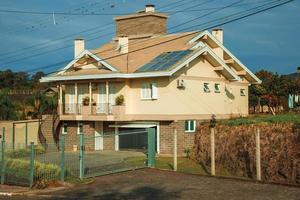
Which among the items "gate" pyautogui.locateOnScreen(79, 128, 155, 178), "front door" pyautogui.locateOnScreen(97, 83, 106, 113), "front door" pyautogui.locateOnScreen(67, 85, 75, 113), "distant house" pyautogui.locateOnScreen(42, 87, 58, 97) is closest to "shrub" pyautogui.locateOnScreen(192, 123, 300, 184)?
"gate" pyautogui.locateOnScreen(79, 128, 155, 178)

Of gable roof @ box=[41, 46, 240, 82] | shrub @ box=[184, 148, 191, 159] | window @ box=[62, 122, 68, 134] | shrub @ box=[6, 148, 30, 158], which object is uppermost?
gable roof @ box=[41, 46, 240, 82]

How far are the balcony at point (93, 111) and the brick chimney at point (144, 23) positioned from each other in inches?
336

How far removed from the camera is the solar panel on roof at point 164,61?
110 feet

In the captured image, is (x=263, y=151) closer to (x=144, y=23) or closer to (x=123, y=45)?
(x=123, y=45)


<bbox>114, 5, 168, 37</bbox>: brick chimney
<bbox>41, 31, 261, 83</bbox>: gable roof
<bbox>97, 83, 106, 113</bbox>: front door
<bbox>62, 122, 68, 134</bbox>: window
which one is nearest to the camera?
<bbox>41, 31, 261, 83</bbox>: gable roof

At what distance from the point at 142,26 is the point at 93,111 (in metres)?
10.1

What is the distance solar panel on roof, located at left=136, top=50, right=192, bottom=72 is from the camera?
110 feet

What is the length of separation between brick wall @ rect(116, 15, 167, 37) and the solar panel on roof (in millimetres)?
7891

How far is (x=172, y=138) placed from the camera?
33438 millimetres

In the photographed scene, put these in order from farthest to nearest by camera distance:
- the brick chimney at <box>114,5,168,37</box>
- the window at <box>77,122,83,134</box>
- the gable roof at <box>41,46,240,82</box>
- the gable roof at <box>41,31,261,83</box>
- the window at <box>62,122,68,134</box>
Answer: the brick chimney at <box>114,5,168,37</box> < the window at <box>62,122,68,134</box> < the window at <box>77,122,83,134</box> < the gable roof at <box>41,31,261,83</box> < the gable roof at <box>41,46,240,82</box>

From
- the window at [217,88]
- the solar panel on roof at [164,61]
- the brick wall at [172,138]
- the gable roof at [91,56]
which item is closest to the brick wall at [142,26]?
the gable roof at [91,56]

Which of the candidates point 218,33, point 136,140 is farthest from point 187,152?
point 218,33

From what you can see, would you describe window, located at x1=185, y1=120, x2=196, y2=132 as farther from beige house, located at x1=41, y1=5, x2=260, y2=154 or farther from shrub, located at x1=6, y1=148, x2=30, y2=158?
shrub, located at x1=6, y1=148, x2=30, y2=158

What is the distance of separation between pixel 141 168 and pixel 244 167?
439cm
